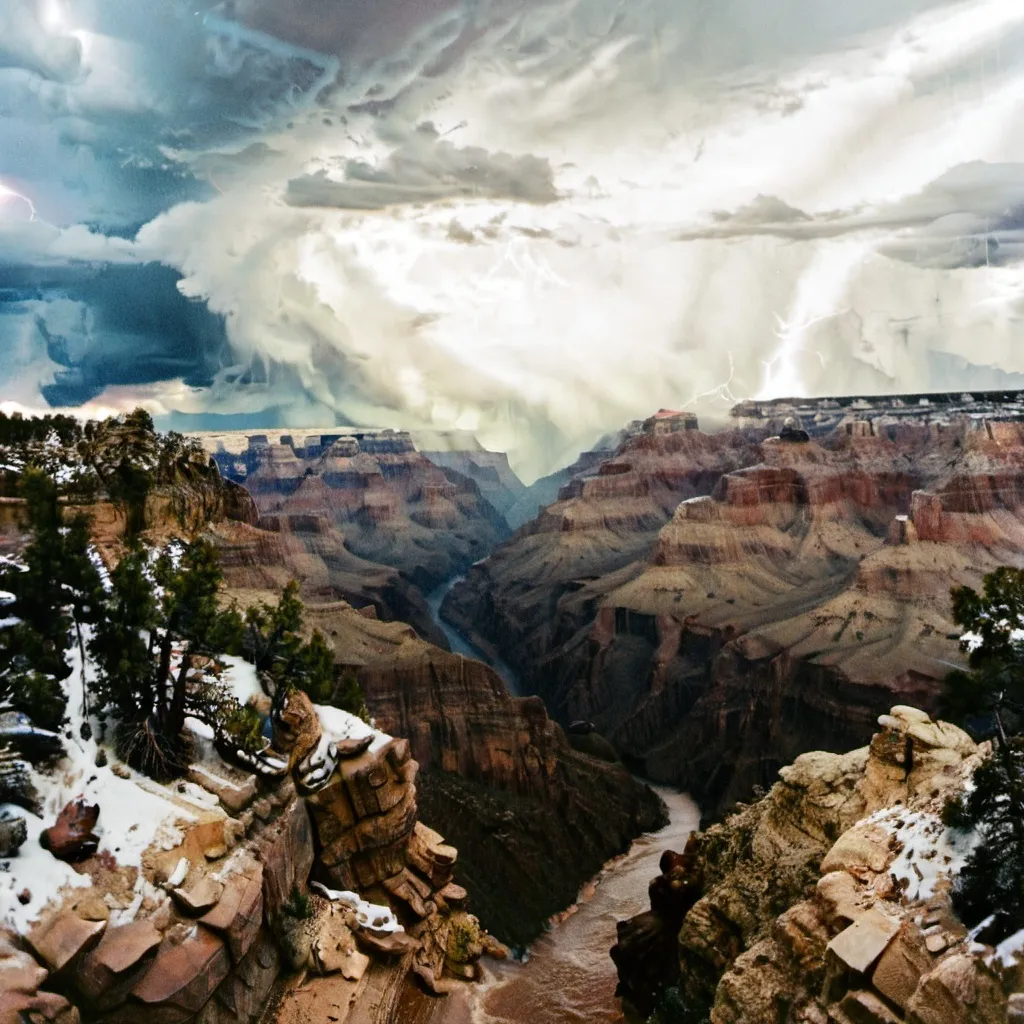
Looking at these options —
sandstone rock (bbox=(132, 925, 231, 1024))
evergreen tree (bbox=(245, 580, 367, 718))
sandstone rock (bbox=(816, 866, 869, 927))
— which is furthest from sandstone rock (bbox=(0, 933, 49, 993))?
sandstone rock (bbox=(816, 866, 869, 927))

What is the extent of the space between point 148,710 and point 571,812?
117 ft

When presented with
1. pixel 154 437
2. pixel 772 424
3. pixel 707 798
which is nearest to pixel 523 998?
pixel 154 437

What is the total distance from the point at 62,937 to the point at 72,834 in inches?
107

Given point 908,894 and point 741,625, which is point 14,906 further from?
point 741,625

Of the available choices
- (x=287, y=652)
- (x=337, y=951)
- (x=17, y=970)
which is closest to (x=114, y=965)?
(x=17, y=970)

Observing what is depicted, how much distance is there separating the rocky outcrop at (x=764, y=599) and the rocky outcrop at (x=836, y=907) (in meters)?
32.7

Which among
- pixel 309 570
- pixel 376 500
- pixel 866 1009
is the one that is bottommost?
pixel 376 500

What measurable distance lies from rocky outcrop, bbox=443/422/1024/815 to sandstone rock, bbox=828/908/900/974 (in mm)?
46598

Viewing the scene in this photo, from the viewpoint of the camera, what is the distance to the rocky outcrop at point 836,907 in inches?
627

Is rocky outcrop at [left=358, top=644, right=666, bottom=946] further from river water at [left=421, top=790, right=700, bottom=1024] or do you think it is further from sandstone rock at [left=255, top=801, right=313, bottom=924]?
sandstone rock at [left=255, top=801, right=313, bottom=924]

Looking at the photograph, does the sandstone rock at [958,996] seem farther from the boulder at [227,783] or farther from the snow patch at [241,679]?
the snow patch at [241,679]

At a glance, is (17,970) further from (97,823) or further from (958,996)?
(958,996)

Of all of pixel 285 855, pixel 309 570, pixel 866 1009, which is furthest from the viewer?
pixel 309 570

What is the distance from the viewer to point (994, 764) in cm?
1983
